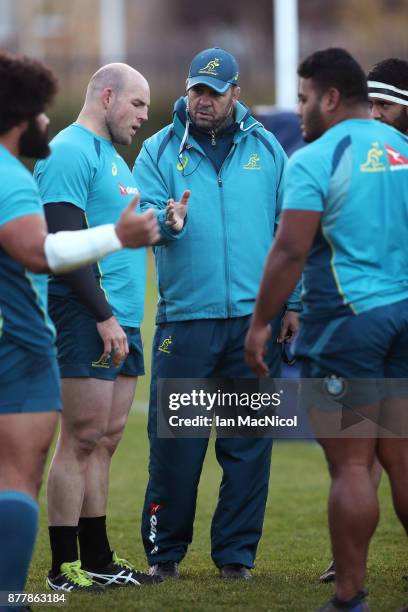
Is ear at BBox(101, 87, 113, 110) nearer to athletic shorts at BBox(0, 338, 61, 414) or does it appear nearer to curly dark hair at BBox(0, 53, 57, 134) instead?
curly dark hair at BBox(0, 53, 57, 134)

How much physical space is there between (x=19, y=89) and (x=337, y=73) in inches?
47.6

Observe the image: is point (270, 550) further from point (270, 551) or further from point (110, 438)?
point (110, 438)

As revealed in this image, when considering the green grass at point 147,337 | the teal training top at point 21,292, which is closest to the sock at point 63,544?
the teal training top at point 21,292

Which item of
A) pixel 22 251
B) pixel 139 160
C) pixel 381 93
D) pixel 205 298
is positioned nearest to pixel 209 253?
pixel 205 298

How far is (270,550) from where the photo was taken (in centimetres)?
659

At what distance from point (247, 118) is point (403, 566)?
2.40m

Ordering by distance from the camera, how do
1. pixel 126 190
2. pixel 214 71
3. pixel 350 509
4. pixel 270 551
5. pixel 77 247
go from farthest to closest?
pixel 270 551 < pixel 214 71 < pixel 126 190 < pixel 350 509 < pixel 77 247

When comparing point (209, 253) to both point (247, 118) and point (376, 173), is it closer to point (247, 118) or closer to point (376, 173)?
point (247, 118)

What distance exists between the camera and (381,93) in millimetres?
5512

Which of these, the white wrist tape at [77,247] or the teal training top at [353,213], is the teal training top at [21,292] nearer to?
the white wrist tape at [77,247]

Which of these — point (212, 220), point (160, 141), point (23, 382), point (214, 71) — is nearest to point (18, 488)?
point (23, 382)

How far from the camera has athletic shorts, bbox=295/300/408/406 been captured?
4.37 metres

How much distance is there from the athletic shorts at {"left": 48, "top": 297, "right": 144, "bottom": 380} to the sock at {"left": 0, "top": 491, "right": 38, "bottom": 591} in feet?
3.28

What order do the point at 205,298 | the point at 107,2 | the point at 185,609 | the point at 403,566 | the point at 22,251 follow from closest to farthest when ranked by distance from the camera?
1. the point at 22,251
2. the point at 185,609
3. the point at 205,298
4. the point at 403,566
5. the point at 107,2
